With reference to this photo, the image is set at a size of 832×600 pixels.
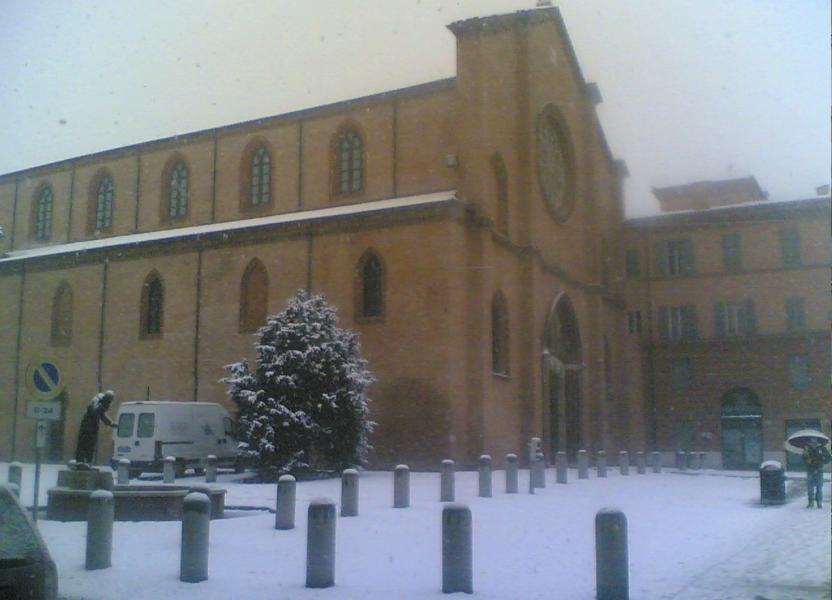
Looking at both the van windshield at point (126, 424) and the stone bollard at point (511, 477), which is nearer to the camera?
the stone bollard at point (511, 477)

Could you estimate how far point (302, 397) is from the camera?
24422 millimetres

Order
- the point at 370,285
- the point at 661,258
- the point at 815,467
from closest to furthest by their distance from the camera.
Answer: the point at 815,467 < the point at 370,285 < the point at 661,258

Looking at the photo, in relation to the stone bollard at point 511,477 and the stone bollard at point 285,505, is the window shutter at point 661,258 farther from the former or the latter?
the stone bollard at point 285,505

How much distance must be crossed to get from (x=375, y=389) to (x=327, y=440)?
409 cm

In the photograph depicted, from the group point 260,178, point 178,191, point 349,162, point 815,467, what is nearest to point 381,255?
point 349,162

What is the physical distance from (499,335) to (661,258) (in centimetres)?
2280

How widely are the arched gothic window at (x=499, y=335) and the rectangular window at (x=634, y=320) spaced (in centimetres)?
2157

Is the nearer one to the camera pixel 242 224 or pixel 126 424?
pixel 126 424

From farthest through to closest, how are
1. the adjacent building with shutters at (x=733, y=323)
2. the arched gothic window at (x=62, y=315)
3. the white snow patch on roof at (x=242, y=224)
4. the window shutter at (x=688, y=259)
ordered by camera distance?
the window shutter at (x=688, y=259)
the adjacent building with shutters at (x=733, y=323)
the arched gothic window at (x=62, y=315)
the white snow patch on roof at (x=242, y=224)

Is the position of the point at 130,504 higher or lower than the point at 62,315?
lower

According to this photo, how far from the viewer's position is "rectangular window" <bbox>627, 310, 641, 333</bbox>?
50875mm

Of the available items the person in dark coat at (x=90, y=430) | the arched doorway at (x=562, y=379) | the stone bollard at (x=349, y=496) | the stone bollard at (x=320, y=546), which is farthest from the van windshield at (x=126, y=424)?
the stone bollard at (x=320, y=546)

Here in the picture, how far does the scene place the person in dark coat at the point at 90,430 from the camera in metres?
16.0

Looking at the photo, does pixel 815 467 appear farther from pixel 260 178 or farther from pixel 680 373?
pixel 680 373
